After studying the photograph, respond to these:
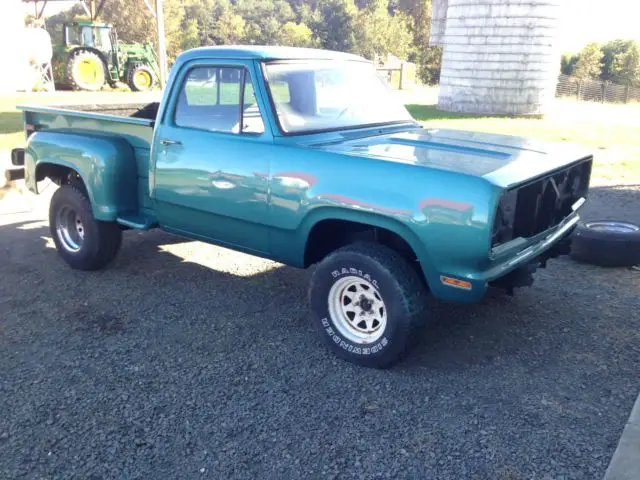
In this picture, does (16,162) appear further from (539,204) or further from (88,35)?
(88,35)

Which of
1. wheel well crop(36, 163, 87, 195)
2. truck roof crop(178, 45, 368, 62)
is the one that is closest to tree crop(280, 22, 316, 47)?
wheel well crop(36, 163, 87, 195)

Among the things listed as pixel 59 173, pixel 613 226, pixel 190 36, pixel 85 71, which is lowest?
pixel 613 226

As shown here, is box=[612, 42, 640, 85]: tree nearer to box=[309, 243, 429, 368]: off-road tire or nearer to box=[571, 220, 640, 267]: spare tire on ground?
box=[571, 220, 640, 267]: spare tire on ground

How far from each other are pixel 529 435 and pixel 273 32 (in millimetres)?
63300

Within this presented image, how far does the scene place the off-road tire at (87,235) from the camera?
548 centimetres

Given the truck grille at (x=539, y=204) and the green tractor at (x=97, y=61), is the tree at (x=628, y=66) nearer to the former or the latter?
the green tractor at (x=97, y=61)

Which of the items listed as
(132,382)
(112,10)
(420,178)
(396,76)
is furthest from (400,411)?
(112,10)

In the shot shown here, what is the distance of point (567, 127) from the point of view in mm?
16719

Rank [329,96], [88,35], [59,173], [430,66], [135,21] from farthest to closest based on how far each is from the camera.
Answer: [430,66], [135,21], [88,35], [59,173], [329,96]

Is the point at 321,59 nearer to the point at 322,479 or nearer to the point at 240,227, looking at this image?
the point at 240,227

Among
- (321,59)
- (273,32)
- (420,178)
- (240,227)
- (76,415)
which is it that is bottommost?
(76,415)

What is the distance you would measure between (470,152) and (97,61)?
79.4 ft

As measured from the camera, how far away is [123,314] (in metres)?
4.86

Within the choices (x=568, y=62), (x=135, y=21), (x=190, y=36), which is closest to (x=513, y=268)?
(x=568, y=62)
